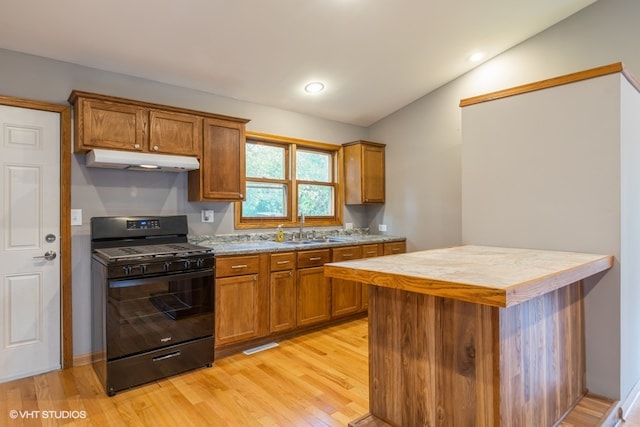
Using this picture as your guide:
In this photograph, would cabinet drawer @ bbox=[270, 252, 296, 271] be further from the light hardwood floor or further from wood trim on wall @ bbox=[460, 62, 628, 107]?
wood trim on wall @ bbox=[460, 62, 628, 107]

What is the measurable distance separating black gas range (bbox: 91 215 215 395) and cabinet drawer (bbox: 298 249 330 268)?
971mm

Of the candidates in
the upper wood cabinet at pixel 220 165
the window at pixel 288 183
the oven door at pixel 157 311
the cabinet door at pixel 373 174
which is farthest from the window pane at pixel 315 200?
the oven door at pixel 157 311

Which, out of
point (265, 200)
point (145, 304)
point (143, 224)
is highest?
point (265, 200)

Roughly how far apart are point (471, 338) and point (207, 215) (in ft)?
8.87

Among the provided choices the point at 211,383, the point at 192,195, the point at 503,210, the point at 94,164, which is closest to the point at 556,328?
the point at 503,210

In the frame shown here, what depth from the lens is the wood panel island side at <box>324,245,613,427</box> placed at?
143 centimetres

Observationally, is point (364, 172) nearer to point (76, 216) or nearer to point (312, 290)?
point (312, 290)

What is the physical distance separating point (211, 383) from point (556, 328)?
7.42 ft

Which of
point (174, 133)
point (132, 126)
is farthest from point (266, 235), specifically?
point (132, 126)

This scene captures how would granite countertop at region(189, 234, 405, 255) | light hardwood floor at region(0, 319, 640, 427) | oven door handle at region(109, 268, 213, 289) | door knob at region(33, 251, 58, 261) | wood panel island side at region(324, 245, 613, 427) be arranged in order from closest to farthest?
wood panel island side at region(324, 245, 613, 427)
light hardwood floor at region(0, 319, 640, 427)
oven door handle at region(109, 268, 213, 289)
door knob at region(33, 251, 58, 261)
granite countertop at region(189, 234, 405, 255)

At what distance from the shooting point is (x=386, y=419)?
1852 millimetres

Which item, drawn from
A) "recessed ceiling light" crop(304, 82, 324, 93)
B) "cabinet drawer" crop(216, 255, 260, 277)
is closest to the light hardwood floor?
"cabinet drawer" crop(216, 255, 260, 277)

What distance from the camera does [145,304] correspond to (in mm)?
2564

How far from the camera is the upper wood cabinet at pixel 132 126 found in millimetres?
2629
